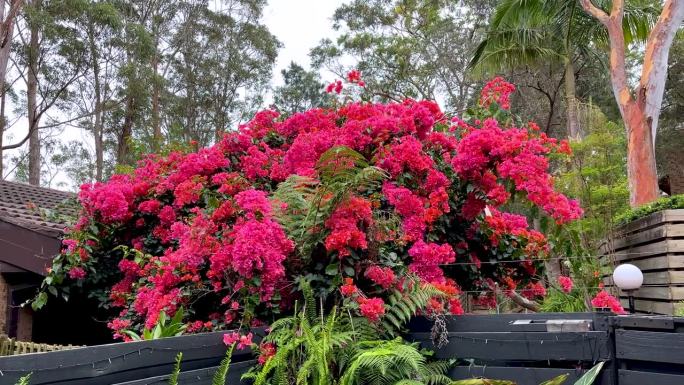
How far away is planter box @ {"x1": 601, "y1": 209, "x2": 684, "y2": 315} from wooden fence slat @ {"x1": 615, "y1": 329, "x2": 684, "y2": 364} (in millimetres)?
3596

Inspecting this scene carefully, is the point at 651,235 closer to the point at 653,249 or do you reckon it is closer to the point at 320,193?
the point at 653,249

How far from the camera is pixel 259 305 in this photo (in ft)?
10.5

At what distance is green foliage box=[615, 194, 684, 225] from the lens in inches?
234

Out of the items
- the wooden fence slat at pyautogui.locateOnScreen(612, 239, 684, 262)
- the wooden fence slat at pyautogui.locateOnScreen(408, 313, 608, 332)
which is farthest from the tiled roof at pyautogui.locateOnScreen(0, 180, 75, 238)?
the wooden fence slat at pyautogui.locateOnScreen(612, 239, 684, 262)

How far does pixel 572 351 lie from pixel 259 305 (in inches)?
65.1

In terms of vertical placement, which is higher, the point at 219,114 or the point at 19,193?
the point at 219,114

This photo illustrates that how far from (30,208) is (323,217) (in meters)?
4.09

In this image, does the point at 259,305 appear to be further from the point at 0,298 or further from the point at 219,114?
the point at 219,114

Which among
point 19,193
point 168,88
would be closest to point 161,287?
point 19,193

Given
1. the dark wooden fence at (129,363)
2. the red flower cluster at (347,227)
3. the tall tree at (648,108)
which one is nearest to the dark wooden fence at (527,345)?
the red flower cluster at (347,227)

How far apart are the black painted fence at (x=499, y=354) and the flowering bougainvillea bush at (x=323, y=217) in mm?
294

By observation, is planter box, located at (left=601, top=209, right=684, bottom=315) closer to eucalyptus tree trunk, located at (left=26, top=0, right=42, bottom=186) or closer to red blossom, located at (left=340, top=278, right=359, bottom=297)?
red blossom, located at (left=340, top=278, right=359, bottom=297)

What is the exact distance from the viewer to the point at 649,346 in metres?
2.36

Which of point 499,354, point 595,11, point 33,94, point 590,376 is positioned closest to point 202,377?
point 499,354
